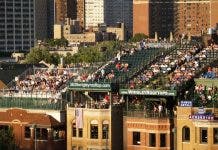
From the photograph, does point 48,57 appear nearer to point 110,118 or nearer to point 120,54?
point 120,54

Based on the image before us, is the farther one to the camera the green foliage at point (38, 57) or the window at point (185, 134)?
the green foliage at point (38, 57)

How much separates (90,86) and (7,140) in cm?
789

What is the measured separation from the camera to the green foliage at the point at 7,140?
71375 millimetres

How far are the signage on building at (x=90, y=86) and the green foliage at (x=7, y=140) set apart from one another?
6176 millimetres

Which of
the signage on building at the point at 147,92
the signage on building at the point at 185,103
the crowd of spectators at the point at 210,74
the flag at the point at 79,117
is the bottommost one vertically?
the flag at the point at 79,117

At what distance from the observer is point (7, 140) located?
73.3 meters

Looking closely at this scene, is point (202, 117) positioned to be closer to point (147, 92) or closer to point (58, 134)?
point (147, 92)

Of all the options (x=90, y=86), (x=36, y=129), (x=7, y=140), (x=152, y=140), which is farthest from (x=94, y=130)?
(x=7, y=140)

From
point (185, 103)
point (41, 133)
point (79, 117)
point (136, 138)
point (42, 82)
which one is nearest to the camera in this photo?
point (185, 103)

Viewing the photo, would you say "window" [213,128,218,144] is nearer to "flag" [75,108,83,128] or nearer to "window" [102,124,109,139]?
"window" [102,124,109,139]

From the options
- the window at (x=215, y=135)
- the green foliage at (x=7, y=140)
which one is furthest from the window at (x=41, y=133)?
the window at (x=215, y=135)

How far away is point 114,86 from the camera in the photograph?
241 feet

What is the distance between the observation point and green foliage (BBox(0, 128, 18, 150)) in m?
71.4

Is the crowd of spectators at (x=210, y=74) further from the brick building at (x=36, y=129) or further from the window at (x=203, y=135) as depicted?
the brick building at (x=36, y=129)
